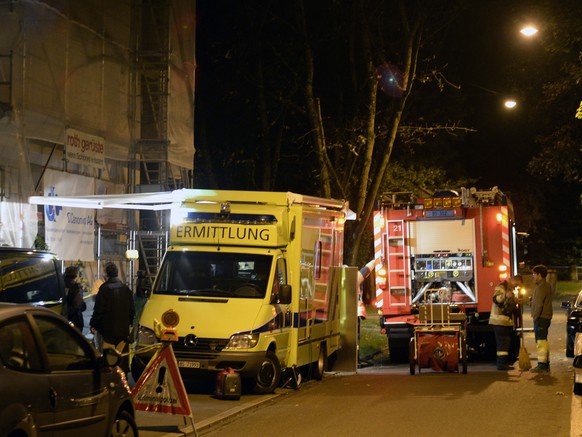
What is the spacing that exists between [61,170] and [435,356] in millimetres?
7971

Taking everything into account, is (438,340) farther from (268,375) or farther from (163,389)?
(163,389)

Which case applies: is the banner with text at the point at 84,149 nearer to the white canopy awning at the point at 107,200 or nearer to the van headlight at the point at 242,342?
the white canopy awning at the point at 107,200

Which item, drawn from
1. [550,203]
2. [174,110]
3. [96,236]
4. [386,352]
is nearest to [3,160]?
[96,236]

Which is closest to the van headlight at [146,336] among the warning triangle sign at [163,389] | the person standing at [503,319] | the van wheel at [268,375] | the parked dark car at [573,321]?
the van wheel at [268,375]

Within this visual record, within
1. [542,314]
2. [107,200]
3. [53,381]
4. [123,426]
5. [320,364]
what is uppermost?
[107,200]

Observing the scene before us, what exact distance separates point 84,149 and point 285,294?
6.37 m

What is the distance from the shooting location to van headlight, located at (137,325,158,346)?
13703mm

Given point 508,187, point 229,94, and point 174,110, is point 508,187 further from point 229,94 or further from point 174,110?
point 174,110

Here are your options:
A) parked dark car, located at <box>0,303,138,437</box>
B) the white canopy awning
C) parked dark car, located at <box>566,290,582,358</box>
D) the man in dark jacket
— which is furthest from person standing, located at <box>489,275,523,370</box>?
parked dark car, located at <box>0,303,138,437</box>

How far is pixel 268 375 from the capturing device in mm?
13906

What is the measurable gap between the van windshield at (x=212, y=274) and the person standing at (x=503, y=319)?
200 inches

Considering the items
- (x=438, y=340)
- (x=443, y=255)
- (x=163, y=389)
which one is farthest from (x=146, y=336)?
(x=443, y=255)

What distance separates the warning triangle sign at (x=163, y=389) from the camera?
34.2 ft

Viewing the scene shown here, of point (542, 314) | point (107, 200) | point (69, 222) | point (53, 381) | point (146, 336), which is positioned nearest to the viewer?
point (53, 381)
